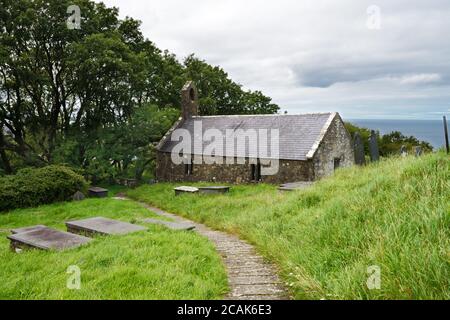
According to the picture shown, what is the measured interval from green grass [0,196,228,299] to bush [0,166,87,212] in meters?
10.3

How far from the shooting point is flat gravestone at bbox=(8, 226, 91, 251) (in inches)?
310

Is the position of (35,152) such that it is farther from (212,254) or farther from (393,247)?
(393,247)

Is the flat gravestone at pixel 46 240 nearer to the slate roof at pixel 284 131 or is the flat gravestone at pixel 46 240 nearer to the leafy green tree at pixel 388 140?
the slate roof at pixel 284 131

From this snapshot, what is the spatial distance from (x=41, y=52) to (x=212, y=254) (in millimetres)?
23958

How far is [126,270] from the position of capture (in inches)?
217

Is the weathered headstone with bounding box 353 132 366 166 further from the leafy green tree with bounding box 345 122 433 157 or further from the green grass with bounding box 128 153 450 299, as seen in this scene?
the leafy green tree with bounding box 345 122 433 157

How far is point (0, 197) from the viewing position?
683 inches

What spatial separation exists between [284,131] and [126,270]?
19529 millimetres

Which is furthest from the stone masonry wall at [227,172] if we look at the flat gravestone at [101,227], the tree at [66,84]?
the flat gravestone at [101,227]

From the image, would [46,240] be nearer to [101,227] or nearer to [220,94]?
[101,227]

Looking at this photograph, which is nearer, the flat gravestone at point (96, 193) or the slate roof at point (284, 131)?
the slate roof at point (284, 131)

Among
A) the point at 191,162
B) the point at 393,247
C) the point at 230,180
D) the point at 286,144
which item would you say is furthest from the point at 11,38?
the point at 393,247

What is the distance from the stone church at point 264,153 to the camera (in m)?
21.8

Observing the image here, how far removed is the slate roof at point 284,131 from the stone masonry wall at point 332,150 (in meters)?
0.57
